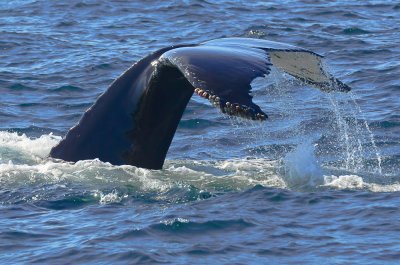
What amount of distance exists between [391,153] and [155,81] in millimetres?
4131

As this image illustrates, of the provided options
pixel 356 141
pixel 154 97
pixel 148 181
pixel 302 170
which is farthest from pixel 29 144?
pixel 356 141

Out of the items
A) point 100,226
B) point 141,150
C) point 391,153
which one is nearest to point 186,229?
point 100,226

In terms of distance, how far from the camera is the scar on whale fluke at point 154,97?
9258mm

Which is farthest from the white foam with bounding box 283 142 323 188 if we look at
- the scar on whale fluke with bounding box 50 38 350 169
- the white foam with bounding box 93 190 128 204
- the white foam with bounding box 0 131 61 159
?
the white foam with bounding box 0 131 61 159

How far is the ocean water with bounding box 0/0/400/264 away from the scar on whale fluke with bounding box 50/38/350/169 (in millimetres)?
196

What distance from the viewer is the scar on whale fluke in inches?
364

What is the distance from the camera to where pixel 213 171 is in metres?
11.4

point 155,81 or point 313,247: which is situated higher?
point 155,81

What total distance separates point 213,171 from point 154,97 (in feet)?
6.08

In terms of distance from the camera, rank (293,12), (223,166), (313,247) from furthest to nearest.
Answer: (293,12)
(223,166)
(313,247)

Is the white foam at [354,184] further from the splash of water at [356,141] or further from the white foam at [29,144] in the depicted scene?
the white foam at [29,144]

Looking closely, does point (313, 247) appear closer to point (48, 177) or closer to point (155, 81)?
point (155, 81)

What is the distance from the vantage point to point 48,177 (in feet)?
34.7

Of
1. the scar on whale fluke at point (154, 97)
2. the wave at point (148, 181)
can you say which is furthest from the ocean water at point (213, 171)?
the scar on whale fluke at point (154, 97)
